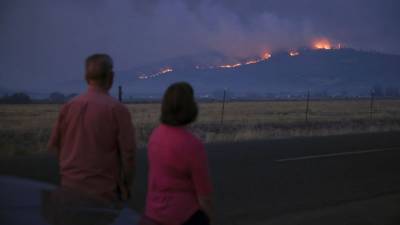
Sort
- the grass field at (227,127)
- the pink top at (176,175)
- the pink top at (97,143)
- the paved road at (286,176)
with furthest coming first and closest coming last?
the grass field at (227,127)
the paved road at (286,176)
the pink top at (97,143)
the pink top at (176,175)

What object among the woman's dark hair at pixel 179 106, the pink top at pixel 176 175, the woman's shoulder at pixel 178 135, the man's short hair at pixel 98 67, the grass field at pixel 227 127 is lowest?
the grass field at pixel 227 127

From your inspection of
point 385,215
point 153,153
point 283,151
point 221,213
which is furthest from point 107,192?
point 283,151

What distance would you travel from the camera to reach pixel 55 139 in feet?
14.9

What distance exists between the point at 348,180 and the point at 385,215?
2.74 metres

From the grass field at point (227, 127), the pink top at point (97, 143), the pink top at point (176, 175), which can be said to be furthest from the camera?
the grass field at point (227, 127)

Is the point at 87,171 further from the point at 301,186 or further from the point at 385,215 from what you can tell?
the point at 301,186

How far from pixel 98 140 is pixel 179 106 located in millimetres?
731

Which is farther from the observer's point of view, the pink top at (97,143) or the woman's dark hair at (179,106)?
the pink top at (97,143)

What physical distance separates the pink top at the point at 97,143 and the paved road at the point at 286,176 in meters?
3.55

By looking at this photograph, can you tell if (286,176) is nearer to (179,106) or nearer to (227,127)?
(179,106)

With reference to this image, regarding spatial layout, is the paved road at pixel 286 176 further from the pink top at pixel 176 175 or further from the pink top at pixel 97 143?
the pink top at pixel 176 175

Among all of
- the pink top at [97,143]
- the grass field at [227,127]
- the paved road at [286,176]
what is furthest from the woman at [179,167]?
the grass field at [227,127]

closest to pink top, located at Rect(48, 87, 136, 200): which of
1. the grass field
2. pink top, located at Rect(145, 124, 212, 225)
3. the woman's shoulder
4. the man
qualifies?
the man

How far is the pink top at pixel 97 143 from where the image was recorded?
14.1 feet
